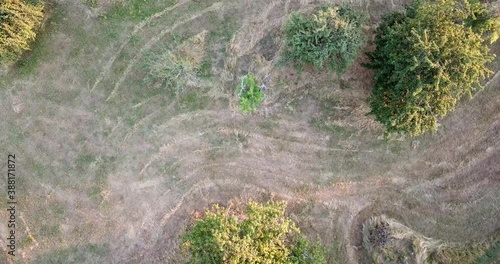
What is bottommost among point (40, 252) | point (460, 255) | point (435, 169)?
A: point (460, 255)

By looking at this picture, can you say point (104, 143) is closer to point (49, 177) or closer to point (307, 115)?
point (49, 177)

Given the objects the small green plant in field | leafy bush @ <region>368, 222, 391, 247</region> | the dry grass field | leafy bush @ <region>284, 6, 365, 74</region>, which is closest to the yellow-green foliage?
the dry grass field

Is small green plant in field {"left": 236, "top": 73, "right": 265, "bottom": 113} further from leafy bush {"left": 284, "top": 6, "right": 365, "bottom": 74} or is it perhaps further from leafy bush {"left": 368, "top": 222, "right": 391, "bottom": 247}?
leafy bush {"left": 368, "top": 222, "right": 391, "bottom": 247}

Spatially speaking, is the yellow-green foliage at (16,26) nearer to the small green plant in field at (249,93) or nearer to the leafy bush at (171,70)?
the leafy bush at (171,70)

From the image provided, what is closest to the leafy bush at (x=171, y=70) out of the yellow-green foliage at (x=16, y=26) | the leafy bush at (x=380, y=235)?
the yellow-green foliage at (x=16, y=26)

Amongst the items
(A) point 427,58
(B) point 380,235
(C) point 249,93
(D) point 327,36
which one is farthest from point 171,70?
(B) point 380,235

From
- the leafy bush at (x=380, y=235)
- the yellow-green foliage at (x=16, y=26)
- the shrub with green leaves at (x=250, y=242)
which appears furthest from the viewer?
the leafy bush at (x=380, y=235)

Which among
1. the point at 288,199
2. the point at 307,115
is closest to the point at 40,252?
the point at 288,199
